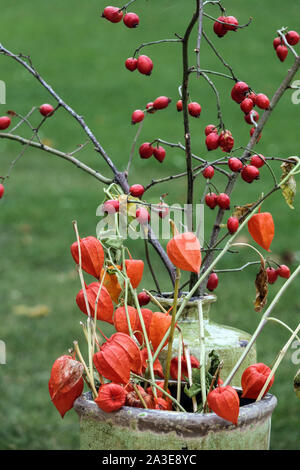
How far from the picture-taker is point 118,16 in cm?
83

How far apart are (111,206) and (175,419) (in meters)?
0.26

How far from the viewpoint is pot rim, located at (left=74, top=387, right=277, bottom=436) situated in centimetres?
67

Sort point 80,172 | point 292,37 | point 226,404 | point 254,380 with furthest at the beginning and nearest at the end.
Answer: point 80,172 < point 292,37 < point 254,380 < point 226,404

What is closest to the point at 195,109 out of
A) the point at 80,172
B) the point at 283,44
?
the point at 283,44

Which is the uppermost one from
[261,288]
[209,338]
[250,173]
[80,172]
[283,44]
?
[283,44]

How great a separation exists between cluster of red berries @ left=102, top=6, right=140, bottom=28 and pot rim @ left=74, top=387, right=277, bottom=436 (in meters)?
0.47

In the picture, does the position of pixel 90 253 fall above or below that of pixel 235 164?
below

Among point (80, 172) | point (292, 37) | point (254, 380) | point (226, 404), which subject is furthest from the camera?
point (80, 172)

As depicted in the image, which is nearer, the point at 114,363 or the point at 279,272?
the point at 114,363

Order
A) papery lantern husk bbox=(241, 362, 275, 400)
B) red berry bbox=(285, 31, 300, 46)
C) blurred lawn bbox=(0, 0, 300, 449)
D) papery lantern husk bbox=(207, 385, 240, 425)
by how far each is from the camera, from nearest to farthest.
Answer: papery lantern husk bbox=(207, 385, 240, 425) < papery lantern husk bbox=(241, 362, 275, 400) < red berry bbox=(285, 31, 300, 46) < blurred lawn bbox=(0, 0, 300, 449)

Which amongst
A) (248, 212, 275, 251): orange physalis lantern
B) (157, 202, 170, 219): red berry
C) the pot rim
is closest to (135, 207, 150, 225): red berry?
(157, 202, 170, 219): red berry

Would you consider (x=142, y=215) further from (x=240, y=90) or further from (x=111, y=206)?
(x=240, y=90)

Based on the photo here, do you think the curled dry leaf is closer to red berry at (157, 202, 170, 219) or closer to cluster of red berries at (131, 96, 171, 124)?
red berry at (157, 202, 170, 219)
